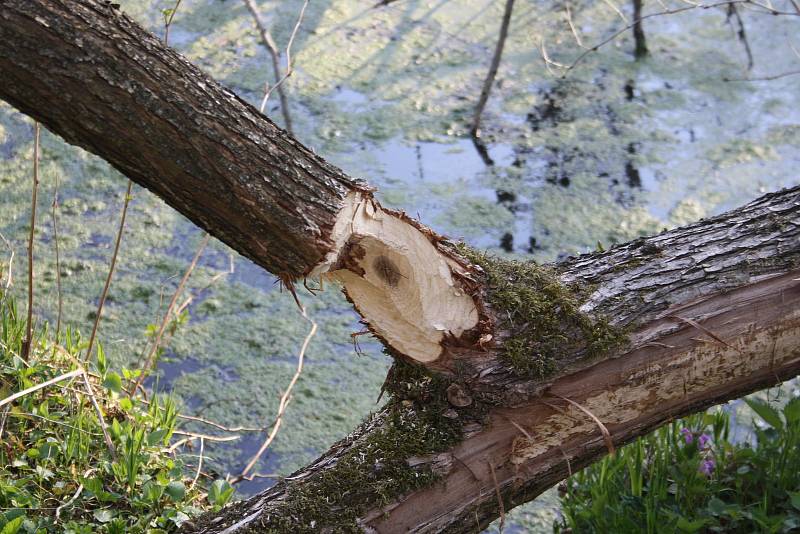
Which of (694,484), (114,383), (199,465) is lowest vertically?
(694,484)

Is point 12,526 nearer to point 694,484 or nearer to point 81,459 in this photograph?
point 81,459

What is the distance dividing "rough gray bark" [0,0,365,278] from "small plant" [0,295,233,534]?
732 millimetres

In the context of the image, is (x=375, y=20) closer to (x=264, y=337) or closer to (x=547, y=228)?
(x=547, y=228)

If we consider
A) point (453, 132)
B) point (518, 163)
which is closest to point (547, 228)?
point (518, 163)

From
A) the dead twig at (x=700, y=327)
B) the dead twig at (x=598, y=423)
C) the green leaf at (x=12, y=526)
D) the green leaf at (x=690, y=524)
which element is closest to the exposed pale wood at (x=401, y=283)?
the dead twig at (x=598, y=423)

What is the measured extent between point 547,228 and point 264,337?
1089mm

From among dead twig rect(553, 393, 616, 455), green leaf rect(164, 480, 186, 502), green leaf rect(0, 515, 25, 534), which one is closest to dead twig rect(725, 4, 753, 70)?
dead twig rect(553, 393, 616, 455)

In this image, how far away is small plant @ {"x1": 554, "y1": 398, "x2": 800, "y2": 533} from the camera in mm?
1823

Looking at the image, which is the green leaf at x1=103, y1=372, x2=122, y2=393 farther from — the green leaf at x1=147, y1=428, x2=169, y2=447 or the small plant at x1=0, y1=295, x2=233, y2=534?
the green leaf at x1=147, y1=428, x2=169, y2=447

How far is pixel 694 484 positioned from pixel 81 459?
1316 millimetres

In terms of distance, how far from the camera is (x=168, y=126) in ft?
4.07

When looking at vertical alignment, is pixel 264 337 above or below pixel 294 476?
above

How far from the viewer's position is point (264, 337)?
2.68m

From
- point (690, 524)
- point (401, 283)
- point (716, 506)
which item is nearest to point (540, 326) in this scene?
point (401, 283)
